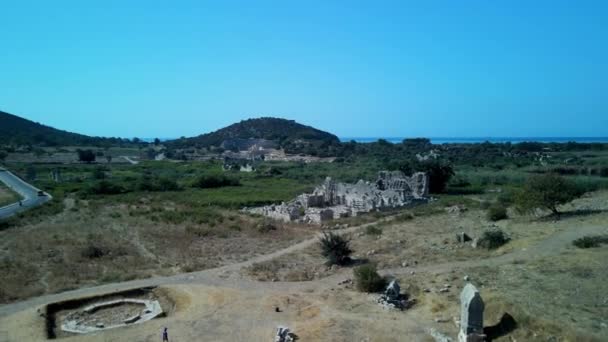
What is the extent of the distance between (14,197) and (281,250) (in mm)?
35994

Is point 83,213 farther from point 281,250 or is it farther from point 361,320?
point 361,320

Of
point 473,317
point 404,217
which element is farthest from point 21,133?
point 473,317

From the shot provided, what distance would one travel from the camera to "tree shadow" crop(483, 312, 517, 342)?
38.9 feet

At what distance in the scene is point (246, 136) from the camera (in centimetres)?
17662

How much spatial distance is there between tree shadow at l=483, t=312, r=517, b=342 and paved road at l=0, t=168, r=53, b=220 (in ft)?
116

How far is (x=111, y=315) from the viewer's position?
1664 cm

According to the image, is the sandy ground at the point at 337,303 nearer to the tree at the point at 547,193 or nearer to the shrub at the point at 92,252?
the tree at the point at 547,193

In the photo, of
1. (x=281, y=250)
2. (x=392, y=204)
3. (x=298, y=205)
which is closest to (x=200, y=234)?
(x=281, y=250)

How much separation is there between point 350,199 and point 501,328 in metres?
29.3

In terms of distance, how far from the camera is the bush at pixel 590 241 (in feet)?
57.5

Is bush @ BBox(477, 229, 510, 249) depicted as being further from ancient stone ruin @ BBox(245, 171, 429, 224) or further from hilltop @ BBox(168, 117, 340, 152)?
hilltop @ BBox(168, 117, 340, 152)

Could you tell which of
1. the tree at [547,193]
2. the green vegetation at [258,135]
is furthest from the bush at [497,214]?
the green vegetation at [258,135]

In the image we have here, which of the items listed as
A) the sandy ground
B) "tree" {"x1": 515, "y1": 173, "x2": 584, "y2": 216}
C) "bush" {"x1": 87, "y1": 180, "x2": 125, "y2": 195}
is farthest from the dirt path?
"bush" {"x1": 87, "y1": 180, "x2": 125, "y2": 195}

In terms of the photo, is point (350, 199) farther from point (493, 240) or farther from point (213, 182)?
point (213, 182)
